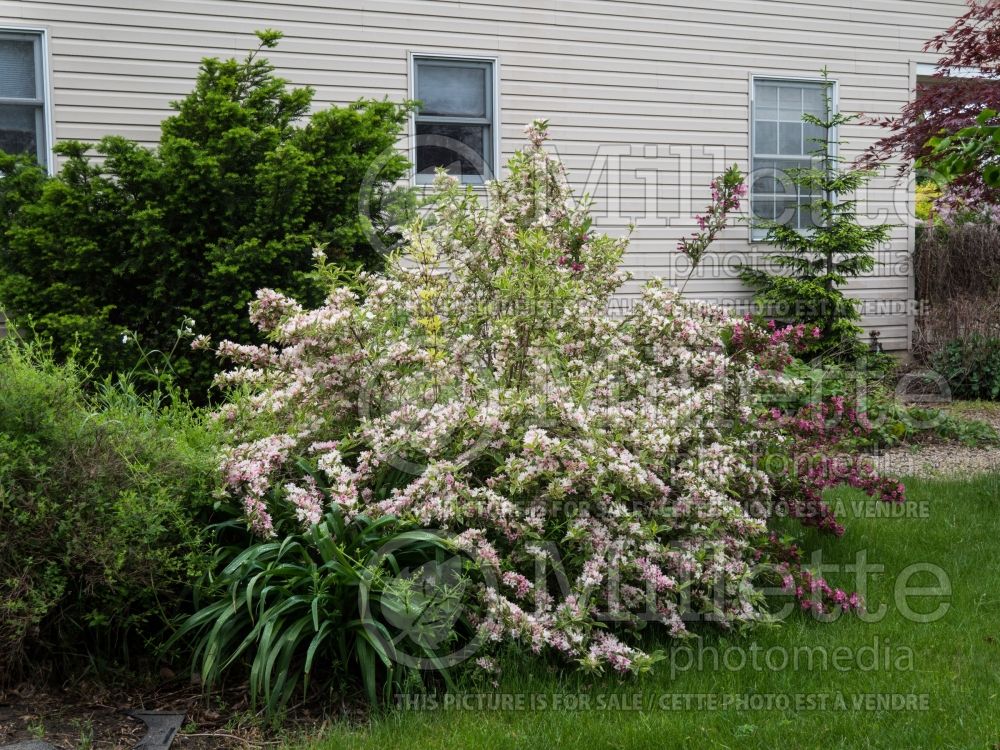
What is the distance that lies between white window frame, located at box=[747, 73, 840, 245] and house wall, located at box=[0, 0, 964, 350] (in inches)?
2.3

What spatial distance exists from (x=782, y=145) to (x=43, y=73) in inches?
289

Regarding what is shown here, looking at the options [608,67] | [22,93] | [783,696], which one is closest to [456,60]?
[608,67]

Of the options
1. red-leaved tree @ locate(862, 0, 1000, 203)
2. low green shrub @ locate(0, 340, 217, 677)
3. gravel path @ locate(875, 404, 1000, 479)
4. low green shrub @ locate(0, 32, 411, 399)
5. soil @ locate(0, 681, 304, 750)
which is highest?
red-leaved tree @ locate(862, 0, 1000, 203)

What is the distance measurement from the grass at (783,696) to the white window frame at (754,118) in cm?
664

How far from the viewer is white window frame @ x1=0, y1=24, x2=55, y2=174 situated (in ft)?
24.2

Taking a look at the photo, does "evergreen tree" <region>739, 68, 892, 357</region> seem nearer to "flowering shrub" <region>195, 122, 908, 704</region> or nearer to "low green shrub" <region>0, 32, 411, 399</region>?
"low green shrub" <region>0, 32, 411, 399</region>

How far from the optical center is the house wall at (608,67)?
7629 mm

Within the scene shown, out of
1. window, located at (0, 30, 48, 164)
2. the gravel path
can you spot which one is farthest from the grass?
window, located at (0, 30, 48, 164)

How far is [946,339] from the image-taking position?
10492 millimetres

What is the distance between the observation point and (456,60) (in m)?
8.80

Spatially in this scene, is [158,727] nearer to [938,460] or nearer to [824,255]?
[938,460]

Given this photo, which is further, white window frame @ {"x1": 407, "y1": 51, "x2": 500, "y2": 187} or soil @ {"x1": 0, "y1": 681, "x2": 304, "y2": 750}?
white window frame @ {"x1": 407, "y1": 51, "x2": 500, "y2": 187}

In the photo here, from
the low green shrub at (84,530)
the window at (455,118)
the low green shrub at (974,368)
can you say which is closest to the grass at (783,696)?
the low green shrub at (84,530)

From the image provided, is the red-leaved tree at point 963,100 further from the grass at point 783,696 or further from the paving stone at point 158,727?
the paving stone at point 158,727
